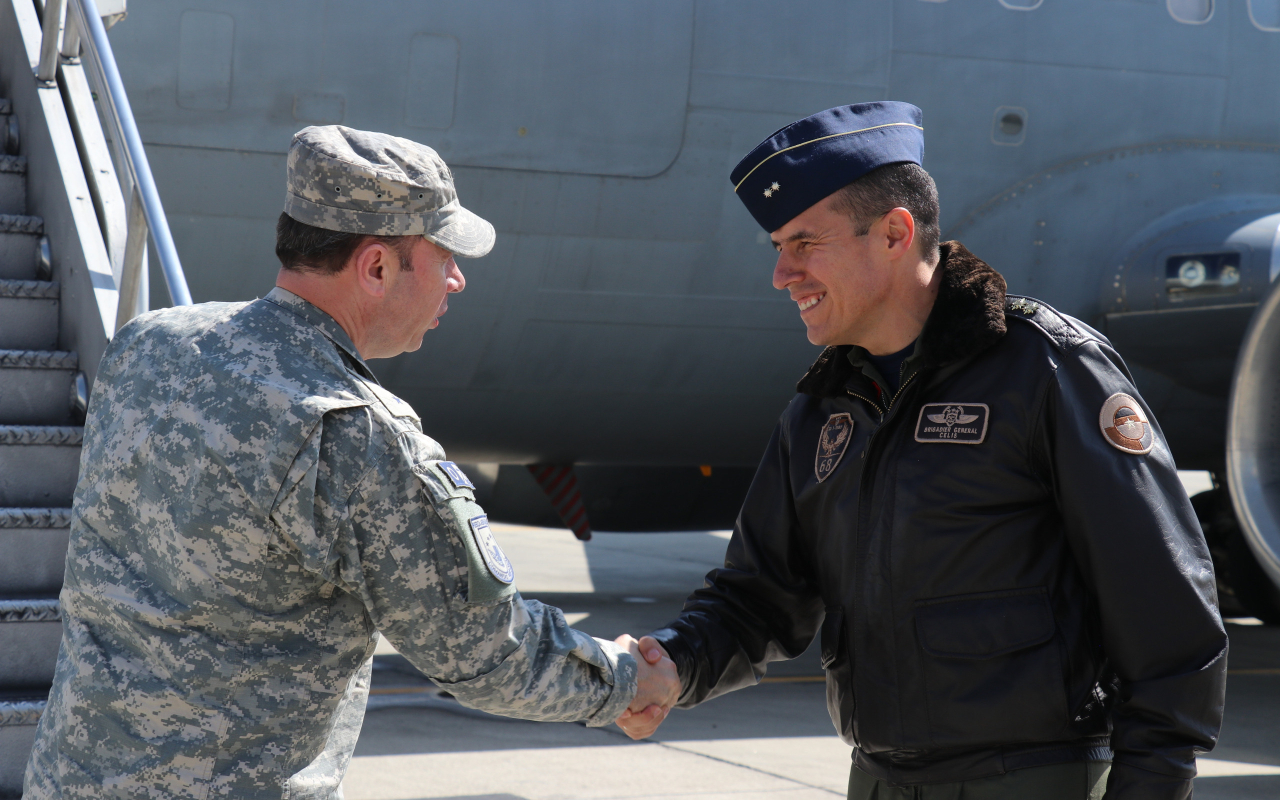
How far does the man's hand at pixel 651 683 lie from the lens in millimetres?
2473

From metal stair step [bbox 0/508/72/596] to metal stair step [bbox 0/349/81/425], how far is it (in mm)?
442

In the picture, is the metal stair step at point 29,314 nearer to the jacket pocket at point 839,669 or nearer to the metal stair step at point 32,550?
the metal stair step at point 32,550

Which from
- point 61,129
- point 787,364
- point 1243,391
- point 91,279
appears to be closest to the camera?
point 91,279

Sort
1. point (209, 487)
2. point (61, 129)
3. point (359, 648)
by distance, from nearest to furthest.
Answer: point (209, 487) → point (359, 648) → point (61, 129)

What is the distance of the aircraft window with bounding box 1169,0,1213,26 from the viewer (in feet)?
22.3

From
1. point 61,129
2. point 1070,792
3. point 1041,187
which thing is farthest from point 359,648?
point 1041,187

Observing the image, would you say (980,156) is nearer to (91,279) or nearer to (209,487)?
(91,279)

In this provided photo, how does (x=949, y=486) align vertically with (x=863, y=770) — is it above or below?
above

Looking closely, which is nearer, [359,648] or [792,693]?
[359,648]

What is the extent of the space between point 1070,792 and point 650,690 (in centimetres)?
83

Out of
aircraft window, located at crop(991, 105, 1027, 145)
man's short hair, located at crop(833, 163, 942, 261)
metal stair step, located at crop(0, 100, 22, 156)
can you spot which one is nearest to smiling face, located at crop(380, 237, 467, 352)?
man's short hair, located at crop(833, 163, 942, 261)

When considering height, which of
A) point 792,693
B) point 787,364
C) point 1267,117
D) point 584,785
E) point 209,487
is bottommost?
point 792,693

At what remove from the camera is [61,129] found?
419cm

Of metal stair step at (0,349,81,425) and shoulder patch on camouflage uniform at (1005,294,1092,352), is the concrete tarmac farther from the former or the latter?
shoulder patch on camouflage uniform at (1005,294,1092,352)
